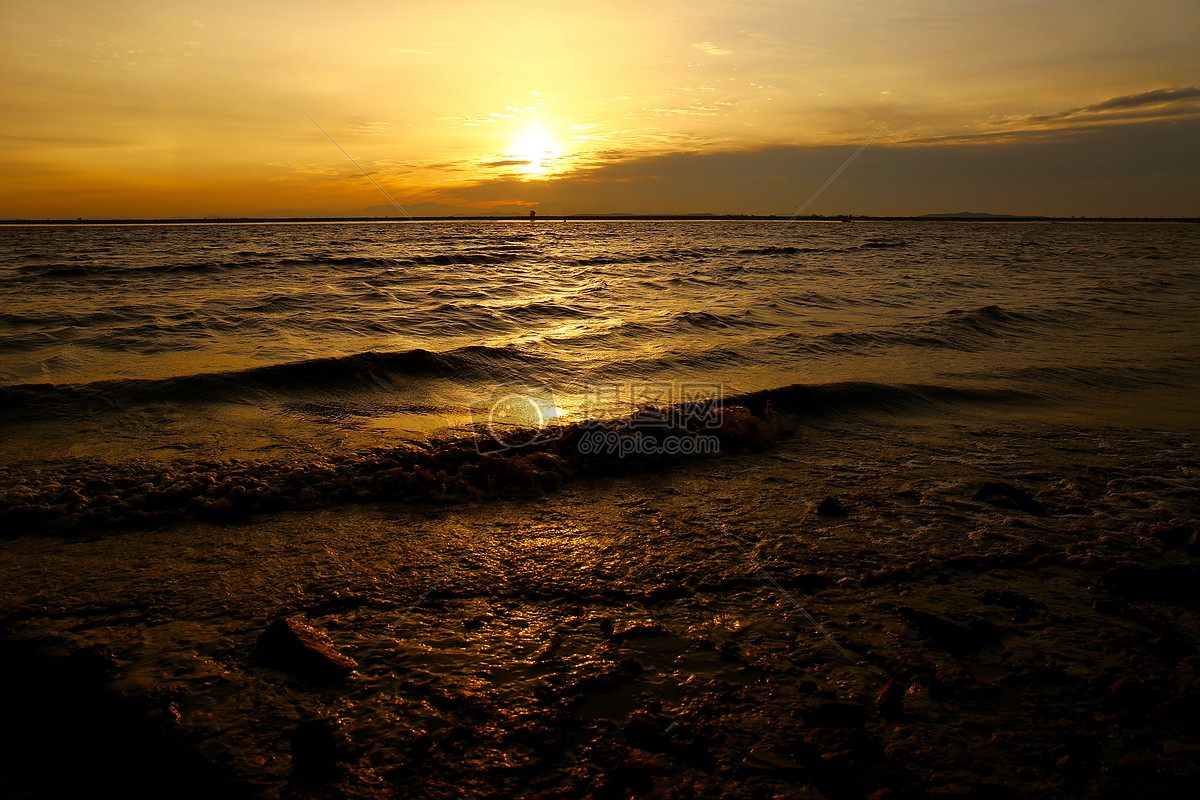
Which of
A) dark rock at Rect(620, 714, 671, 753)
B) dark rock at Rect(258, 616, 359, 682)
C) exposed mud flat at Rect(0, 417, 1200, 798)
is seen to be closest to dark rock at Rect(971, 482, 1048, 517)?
exposed mud flat at Rect(0, 417, 1200, 798)

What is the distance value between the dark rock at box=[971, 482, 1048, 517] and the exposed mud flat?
0.03 meters

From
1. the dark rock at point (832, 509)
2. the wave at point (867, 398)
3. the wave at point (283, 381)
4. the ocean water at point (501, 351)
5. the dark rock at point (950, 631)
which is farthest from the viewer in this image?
the wave at point (867, 398)

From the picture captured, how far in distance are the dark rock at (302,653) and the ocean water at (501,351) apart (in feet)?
10.5

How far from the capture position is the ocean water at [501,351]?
7.20m

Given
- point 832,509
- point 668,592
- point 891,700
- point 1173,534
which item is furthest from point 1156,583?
point 668,592

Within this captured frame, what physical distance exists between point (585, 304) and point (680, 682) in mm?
15563

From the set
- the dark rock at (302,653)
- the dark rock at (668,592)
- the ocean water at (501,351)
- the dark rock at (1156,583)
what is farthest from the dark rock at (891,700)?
the ocean water at (501,351)

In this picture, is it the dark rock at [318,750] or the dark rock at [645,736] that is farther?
the dark rock at [645,736]

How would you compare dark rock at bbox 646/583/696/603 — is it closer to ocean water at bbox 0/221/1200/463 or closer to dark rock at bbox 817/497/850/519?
dark rock at bbox 817/497/850/519

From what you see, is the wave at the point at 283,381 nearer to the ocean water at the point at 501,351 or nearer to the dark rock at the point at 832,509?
the ocean water at the point at 501,351

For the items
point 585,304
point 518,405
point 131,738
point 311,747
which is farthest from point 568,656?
point 585,304

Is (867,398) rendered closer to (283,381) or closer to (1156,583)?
(1156,583)

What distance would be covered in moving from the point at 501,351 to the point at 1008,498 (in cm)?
832

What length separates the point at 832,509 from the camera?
4738mm
